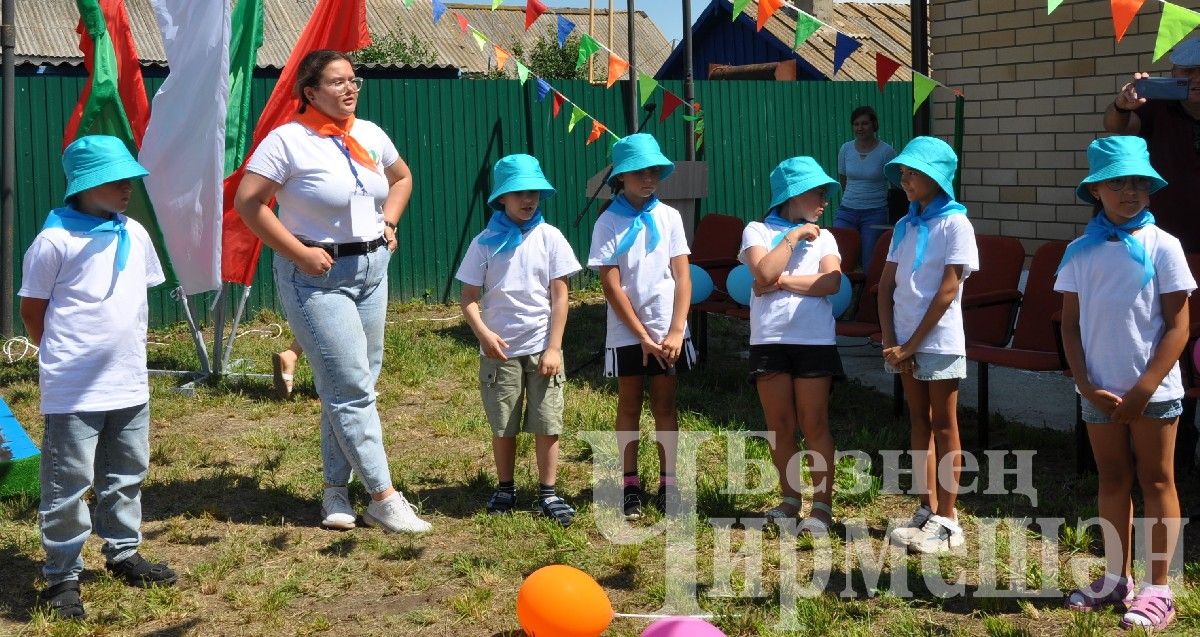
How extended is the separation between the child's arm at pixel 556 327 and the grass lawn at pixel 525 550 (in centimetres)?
64

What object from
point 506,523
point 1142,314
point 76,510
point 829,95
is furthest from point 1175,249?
point 829,95

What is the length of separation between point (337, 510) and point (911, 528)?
2339 millimetres

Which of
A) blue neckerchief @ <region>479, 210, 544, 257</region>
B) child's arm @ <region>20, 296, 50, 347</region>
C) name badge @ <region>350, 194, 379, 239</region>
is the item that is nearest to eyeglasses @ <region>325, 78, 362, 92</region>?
name badge @ <region>350, 194, 379, 239</region>

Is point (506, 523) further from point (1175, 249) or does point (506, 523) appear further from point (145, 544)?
point (1175, 249)

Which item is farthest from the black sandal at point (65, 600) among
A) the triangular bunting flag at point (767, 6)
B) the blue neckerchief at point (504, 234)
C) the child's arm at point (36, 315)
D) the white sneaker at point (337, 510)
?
the triangular bunting flag at point (767, 6)

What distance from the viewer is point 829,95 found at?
14.0 m

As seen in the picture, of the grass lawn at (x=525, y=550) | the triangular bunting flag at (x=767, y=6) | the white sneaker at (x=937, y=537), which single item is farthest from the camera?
the triangular bunting flag at (x=767, y=6)

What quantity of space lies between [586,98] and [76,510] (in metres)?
8.68

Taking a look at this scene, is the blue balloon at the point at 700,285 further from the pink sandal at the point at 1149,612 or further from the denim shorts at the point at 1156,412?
the pink sandal at the point at 1149,612

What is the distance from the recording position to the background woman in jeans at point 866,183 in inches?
371

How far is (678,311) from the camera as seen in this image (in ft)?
16.9

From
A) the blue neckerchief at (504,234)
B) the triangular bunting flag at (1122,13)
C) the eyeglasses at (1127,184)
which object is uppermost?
the triangular bunting flag at (1122,13)

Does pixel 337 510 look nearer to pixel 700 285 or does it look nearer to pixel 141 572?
pixel 141 572

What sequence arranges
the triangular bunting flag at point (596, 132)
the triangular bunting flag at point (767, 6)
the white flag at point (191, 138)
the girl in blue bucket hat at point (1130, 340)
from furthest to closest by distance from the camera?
the triangular bunting flag at point (596, 132), the white flag at point (191, 138), the triangular bunting flag at point (767, 6), the girl in blue bucket hat at point (1130, 340)
